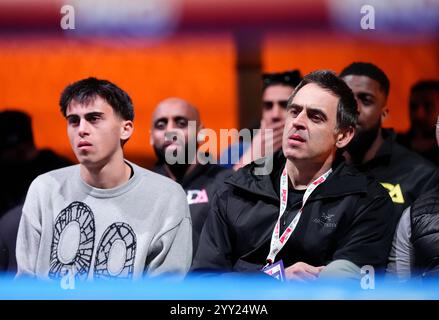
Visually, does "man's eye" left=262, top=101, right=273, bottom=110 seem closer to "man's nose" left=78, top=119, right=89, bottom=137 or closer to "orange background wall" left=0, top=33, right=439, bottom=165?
"orange background wall" left=0, top=33, right=439, bottom=165

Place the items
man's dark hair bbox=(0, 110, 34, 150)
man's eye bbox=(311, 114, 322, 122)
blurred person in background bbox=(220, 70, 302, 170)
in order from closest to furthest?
1. man's eye bbox=(311, 114, 322, 122)
2. blurred person in background bbox=(220, 70, 302, 170)
3. man's dark hair bbox=(0, 110, 34, 150)

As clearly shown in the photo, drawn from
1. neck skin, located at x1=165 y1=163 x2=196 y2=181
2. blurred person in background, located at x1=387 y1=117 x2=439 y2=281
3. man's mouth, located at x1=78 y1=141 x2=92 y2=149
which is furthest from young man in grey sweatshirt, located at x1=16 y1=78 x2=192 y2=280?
blurred person in background, located at x1=387 y1=117 x2=439 y2=281

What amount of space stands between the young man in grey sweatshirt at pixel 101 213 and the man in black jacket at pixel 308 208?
0.58 feet

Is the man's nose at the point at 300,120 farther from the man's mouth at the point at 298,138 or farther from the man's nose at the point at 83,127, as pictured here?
the man's nose at the point at 83,127

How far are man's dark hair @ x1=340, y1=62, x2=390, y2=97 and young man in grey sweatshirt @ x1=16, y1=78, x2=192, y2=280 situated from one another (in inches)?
34.0

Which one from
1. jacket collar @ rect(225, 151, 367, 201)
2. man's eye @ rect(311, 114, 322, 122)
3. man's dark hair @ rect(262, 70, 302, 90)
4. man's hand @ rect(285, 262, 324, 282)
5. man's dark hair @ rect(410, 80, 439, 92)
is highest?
man's dark hair @ rect(262, 70, 302, 90)

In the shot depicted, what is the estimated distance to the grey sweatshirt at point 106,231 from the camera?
9.39ft

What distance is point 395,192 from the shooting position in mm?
2912

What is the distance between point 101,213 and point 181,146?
458 mm

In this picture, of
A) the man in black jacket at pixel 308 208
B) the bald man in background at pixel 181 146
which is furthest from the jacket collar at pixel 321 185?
the bald man in background at pixel 181 146

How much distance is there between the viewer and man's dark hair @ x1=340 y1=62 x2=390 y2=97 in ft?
9.91

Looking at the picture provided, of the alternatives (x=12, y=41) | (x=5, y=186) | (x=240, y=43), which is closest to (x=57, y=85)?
(x=12, y=41)

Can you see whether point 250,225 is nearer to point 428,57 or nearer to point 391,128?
point 391,128

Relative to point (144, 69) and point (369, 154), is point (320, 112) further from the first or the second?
point (144, 69)
